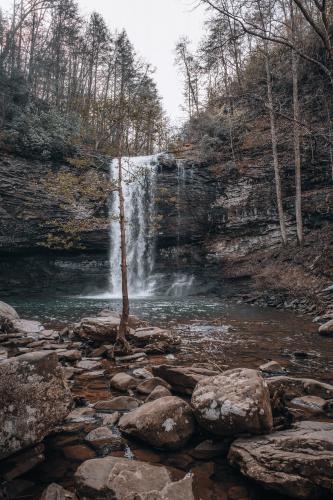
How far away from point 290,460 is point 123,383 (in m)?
2.78

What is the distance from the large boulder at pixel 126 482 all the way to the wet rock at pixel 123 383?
1.98 metres

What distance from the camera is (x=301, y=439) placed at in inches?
116

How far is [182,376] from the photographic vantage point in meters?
4.57

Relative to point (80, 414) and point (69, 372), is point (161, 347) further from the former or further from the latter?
point (80, 414)

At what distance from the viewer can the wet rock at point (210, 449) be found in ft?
10.5

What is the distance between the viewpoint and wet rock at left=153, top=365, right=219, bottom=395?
14.6 ft

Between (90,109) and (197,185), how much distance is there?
15978 mm

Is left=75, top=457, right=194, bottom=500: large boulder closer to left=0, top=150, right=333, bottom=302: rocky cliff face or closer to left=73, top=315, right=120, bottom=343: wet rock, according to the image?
left=73, top=315, right=120, bottom=343: wet rock

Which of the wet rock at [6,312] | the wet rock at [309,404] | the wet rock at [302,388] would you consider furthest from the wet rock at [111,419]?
the wet rock at [6,312]

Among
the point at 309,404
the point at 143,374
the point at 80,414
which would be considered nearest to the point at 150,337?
the point at 143,374

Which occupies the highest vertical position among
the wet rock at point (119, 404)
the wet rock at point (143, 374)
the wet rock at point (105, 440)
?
the wet rock at point (105, 440)

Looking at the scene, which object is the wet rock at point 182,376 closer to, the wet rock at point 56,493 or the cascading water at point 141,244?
the wet rock at point 56,493

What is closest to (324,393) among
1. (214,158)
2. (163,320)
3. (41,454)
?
(41,454)

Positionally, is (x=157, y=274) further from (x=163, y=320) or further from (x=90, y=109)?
(x=90, y=109)
